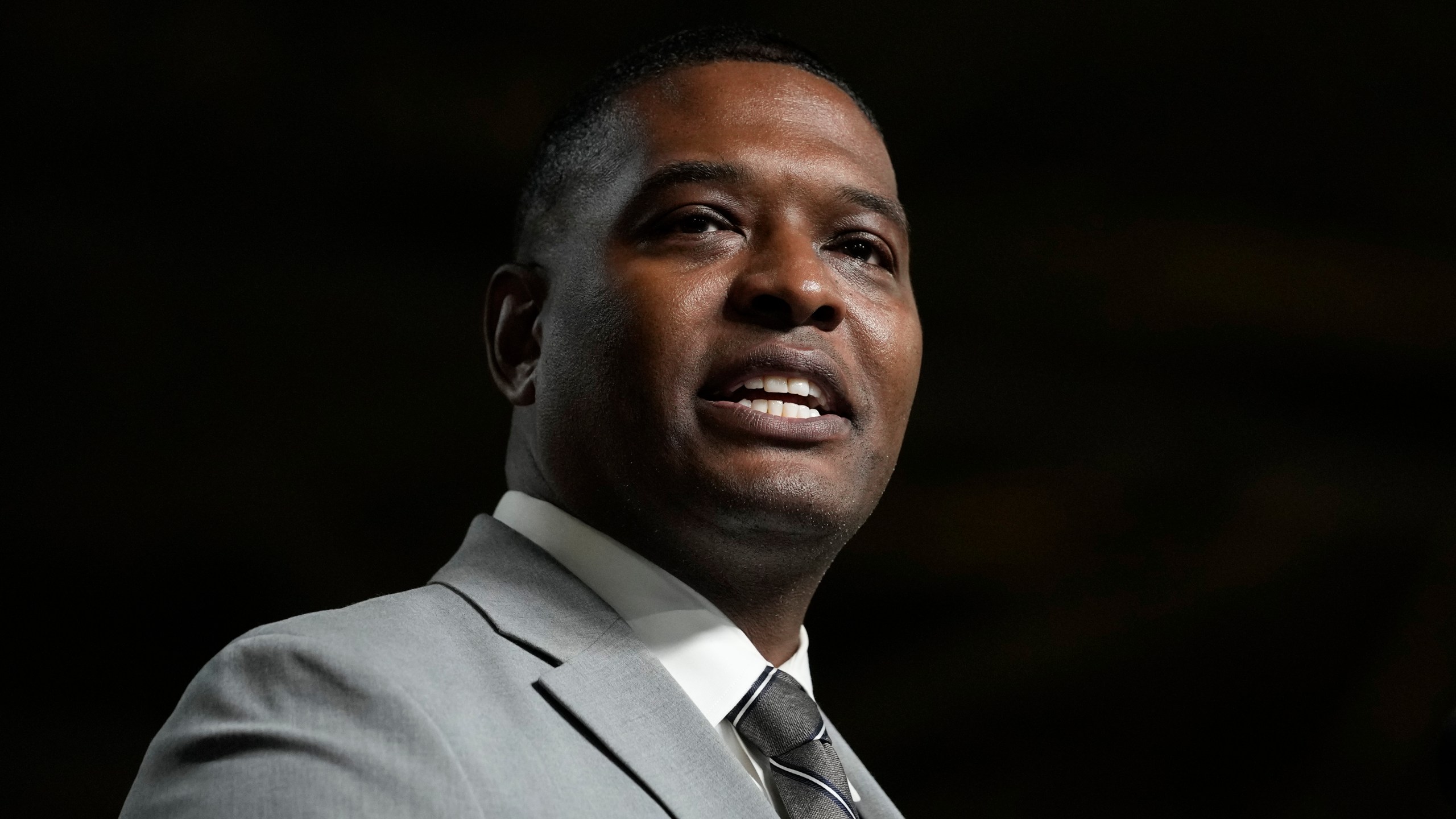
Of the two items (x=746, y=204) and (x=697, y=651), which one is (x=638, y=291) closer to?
(x=746, y=204)

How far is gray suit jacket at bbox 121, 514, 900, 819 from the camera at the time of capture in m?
1.11

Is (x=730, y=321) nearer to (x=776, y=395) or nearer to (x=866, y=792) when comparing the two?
(x=776, y=395)

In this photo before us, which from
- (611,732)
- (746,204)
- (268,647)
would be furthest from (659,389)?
(268,647)

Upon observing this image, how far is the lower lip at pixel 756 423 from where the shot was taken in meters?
1.48

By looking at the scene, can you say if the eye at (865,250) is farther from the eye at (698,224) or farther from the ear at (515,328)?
the ear at (515,328)

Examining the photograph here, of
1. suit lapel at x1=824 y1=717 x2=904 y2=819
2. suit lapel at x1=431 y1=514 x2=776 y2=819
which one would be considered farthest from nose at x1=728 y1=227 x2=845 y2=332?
suit lapel at x1=824 y1=717 x2=904 y2=819

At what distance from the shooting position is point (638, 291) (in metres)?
1.54

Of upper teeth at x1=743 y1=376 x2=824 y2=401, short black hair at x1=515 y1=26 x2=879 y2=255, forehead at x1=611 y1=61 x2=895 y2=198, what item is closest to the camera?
upper teeth at x1=743 y1=376 x2=824 y2=401

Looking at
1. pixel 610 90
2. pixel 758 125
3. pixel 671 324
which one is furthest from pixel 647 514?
pixel 610 90

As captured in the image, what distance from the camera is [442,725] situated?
119 centimetres

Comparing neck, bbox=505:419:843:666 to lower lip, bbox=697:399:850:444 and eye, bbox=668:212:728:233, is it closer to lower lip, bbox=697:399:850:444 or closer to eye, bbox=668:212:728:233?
lower lip, bbox=697:399:850:444

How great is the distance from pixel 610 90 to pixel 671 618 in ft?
2.26

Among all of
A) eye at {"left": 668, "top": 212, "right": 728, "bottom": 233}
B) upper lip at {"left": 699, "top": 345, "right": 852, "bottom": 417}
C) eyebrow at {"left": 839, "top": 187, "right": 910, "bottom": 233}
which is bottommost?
upper lip at {"left": 699, "top": 345, "right": 852, "bottom": 417}

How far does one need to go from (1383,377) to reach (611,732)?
2498 mm
